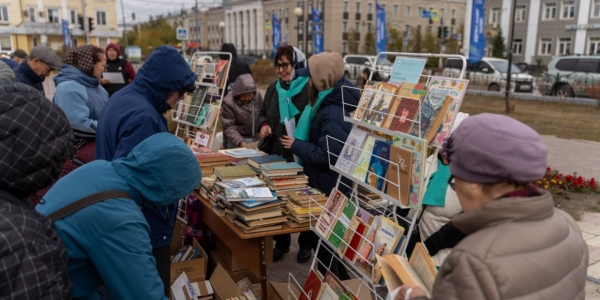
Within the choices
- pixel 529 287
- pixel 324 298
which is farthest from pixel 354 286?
pixel 529 287

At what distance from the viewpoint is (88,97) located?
4.09 m

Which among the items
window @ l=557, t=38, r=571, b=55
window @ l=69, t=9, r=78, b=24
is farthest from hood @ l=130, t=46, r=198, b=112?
window @ l=69, t=9, r=78, b=24

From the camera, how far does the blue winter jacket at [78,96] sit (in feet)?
12.7

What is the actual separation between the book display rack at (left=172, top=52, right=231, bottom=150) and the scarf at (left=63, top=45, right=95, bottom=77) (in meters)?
0.95

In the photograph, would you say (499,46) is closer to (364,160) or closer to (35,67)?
(35,67)

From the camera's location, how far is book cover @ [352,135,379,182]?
7.61 ft

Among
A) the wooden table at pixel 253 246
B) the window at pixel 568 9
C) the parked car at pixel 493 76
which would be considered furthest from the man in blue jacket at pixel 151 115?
the window at pixel 568 9

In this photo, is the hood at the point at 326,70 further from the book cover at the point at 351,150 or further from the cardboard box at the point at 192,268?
the cardboard box at the point at 192,268

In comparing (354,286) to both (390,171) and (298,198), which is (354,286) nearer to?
(298,198)

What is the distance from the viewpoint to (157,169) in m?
1.77

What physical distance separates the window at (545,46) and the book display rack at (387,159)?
4239cm

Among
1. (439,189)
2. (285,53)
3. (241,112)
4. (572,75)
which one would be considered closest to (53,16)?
(572,75)

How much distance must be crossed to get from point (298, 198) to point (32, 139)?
66.9 inches

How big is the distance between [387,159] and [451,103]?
381mm
